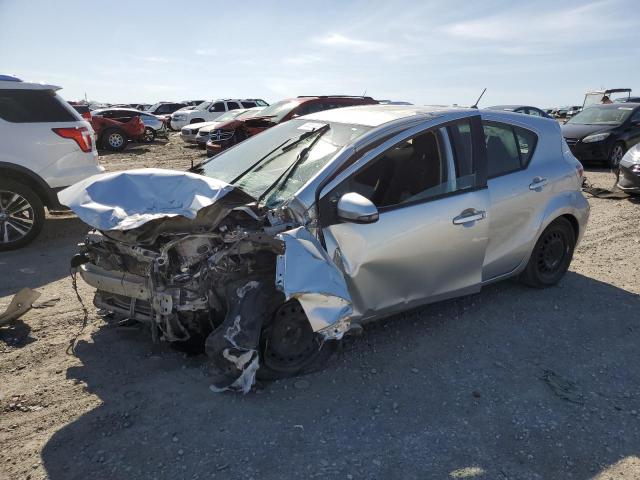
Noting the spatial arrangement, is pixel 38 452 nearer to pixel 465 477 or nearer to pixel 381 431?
pixel 381 431

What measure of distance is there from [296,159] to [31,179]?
165 inches

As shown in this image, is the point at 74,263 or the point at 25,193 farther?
the point at 25,193

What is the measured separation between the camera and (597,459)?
2723 mm

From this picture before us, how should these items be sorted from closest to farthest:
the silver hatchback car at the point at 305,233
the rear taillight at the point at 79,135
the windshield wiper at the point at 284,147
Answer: the silver hatchback car at the point at 305,233
the windshield wiper at the point at 284,147
the rear taillight at the point at 79,135

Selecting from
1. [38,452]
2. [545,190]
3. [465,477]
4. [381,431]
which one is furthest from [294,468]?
[545,190]

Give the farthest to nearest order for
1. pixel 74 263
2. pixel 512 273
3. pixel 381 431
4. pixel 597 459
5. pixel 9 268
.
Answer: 1. pixel 9 268
2. pixel 512 273
3. pixel 74 263
4. pixel 381 431
5. pixel 597 459

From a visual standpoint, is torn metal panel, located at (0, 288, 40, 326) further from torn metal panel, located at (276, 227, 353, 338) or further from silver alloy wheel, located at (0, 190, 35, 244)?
silver alloy wheel, located at (0, 190, 35, 244)

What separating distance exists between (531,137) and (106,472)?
417cm

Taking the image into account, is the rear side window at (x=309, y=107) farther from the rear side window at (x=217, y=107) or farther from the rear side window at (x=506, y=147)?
the rear side window at (x=217, y=107)

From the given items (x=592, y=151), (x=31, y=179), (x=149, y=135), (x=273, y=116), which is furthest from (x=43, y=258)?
(x=149, y=135)

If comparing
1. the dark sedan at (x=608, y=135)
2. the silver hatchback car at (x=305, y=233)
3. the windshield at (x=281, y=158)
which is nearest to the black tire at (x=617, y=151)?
the dark sedan at (x=608, y=135)

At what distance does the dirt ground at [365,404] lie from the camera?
2633 mm

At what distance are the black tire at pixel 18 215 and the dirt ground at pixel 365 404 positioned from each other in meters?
1.85

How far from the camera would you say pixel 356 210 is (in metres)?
3.09
